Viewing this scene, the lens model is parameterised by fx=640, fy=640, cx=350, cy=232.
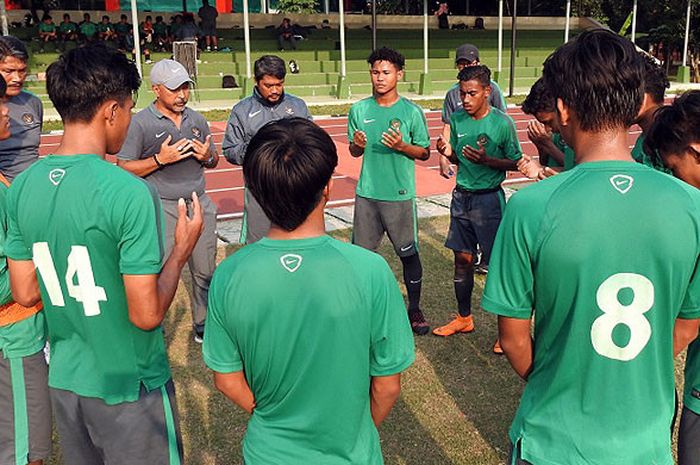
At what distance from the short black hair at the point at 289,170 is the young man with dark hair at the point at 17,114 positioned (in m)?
4.13

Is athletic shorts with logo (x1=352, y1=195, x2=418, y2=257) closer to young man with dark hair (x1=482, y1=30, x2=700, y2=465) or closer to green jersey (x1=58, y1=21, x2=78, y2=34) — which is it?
young man with dark hair (x1=482, y1=30, x2=700, y2=465)

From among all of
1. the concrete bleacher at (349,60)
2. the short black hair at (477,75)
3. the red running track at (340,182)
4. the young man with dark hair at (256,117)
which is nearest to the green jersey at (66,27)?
the concrete bleacher at (349,60)

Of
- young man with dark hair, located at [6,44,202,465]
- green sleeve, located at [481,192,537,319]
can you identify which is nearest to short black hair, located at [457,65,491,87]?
young man with dark hair, located at [6,44,202,465]

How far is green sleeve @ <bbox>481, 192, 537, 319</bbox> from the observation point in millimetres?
1970

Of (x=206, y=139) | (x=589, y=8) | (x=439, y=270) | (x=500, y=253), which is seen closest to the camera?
(x=500, y=253)

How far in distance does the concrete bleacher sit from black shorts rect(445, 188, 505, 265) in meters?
18.0

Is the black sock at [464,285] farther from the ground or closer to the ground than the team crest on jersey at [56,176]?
closer to the ground

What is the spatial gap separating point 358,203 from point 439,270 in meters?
1.81

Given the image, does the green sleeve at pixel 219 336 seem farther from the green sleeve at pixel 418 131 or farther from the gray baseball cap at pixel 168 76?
the green sleeve at pixel 418 131

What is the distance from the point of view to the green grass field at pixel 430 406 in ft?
13.2

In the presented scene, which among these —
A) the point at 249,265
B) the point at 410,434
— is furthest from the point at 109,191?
the point at 410,434

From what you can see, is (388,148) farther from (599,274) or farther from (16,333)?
(599,274)

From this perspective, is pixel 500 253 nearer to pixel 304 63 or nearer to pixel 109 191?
pixel 109 191

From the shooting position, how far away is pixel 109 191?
2.36 meters
